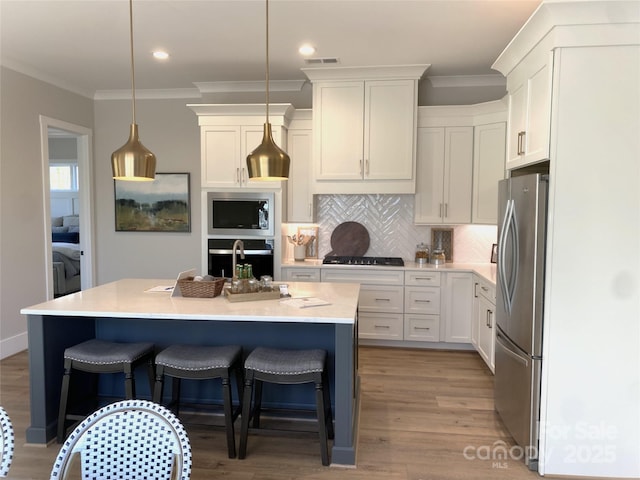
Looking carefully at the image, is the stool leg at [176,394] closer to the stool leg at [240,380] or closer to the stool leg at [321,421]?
the stool leg at [240,380]

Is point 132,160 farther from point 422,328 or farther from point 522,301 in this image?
point 422,328

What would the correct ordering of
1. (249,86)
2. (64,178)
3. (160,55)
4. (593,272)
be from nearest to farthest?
(593,272)
(160,55)
(249,86)
(64,178)

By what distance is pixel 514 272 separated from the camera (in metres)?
2.66

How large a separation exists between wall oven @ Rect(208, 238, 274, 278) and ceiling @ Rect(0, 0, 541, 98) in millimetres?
1693

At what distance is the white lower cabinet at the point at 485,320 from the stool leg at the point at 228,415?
2.10m

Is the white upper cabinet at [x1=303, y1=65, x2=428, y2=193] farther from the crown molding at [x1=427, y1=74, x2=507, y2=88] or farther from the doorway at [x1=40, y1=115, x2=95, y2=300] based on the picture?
the doorway at [x1=40, y1=115, x2=95, y2=300]

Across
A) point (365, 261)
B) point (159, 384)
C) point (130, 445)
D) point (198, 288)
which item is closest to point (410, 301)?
point (365, 261)

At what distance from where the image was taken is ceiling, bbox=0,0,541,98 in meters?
3.06

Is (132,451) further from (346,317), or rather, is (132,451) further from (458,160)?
(458,160)

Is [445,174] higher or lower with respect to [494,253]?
higher

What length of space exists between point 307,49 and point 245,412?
2904 mm

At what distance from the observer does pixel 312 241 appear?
16.6 ft

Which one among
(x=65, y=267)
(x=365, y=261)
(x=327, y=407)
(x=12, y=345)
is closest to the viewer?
(x=327, y=407)

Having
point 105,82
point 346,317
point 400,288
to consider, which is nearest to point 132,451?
point 346,317
